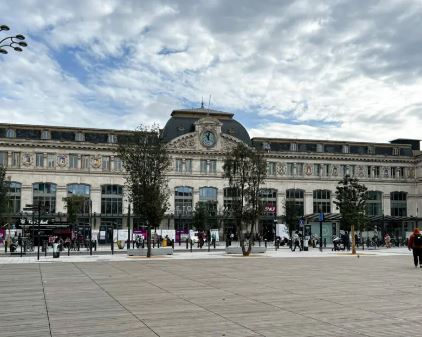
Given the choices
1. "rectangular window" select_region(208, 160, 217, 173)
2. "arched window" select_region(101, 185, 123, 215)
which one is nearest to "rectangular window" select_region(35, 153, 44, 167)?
"arched window" select_region(101, 185, 123, 215)

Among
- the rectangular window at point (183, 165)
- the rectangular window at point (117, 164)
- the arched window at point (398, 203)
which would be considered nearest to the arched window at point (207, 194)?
the rectangular window at point (183, 165)

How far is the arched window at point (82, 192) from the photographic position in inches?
3216

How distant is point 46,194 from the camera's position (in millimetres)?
81625

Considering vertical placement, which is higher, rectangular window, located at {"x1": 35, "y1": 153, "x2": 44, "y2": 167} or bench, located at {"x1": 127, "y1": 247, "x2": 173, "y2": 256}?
rectangular window, located at {"x1": 35, "y1": 153, "x2": 44, "y2": 167}

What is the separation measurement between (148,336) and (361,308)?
18.3 feet

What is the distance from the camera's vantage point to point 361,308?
12625 mm

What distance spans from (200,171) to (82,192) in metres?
19.1

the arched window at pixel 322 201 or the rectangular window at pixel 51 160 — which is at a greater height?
the rectangular window at pixel 51 160

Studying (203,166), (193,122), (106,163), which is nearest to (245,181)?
(203,166)

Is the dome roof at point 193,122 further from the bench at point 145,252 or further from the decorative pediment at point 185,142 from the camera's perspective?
the bench at point 145,252

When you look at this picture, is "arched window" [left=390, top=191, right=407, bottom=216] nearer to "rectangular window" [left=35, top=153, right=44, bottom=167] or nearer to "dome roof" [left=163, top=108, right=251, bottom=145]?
"dome roof" [left=163, top=108, right=251, bottom=145]

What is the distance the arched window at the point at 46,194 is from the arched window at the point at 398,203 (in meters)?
59.1

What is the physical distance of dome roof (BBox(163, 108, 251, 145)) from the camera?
88.0 meters

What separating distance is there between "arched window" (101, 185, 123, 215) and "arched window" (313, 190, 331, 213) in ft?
110
